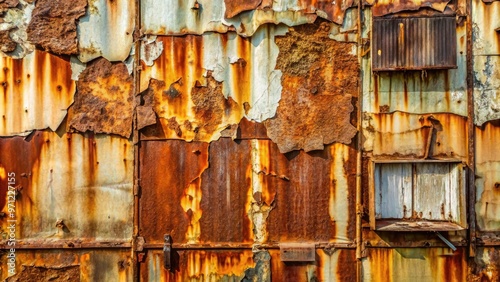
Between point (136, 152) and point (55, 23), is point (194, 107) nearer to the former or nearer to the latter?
point (136, 152)

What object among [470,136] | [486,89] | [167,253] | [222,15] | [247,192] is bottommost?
[167,253]

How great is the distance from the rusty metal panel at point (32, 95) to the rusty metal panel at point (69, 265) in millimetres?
1195

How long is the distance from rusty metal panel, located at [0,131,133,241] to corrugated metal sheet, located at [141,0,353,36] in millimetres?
1194

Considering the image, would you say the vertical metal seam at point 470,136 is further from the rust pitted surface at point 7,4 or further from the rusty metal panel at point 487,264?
the rust pitted surface at point 7,4

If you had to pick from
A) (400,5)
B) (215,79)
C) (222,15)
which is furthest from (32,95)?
(400,5)

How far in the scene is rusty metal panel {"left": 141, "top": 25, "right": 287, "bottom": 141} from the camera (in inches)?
141

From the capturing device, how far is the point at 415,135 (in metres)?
3.55

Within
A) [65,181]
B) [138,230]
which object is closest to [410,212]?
[138,230]

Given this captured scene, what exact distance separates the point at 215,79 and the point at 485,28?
2.57 m

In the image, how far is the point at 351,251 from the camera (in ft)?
11.8

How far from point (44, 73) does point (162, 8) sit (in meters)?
1.29

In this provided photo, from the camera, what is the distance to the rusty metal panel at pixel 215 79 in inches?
141

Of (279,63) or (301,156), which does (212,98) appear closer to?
(279,63)

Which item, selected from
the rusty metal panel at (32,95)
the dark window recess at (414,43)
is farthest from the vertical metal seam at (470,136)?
the rusty metal panel at (32,95)
